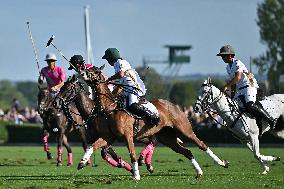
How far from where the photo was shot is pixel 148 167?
2392 centimetres

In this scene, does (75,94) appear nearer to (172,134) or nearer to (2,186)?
(172,134)

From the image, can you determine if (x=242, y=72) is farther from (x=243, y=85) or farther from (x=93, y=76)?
(x=93, y=76)

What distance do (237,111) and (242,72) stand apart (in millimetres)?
1283

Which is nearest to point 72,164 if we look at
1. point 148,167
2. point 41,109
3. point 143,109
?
point 41,109

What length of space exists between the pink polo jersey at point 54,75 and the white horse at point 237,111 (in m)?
5.03

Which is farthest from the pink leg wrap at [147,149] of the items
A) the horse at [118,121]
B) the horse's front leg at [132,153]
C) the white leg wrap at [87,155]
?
the horse's front leg at [132,153]

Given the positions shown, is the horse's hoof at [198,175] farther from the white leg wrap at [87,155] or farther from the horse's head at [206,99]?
the horse's head at [206,99]

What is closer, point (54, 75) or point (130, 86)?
point (130, 86)

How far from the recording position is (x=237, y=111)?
2444 cm

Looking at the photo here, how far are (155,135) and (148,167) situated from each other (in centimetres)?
78

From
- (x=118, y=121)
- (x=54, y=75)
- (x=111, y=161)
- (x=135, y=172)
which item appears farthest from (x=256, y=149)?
(x=54, y=75)

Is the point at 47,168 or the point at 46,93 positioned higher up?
the point at 46,93

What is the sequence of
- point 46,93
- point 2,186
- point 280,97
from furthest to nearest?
point 46,93, point 280,97, point 2,186

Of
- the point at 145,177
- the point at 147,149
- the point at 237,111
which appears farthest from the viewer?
the point at 147,149
